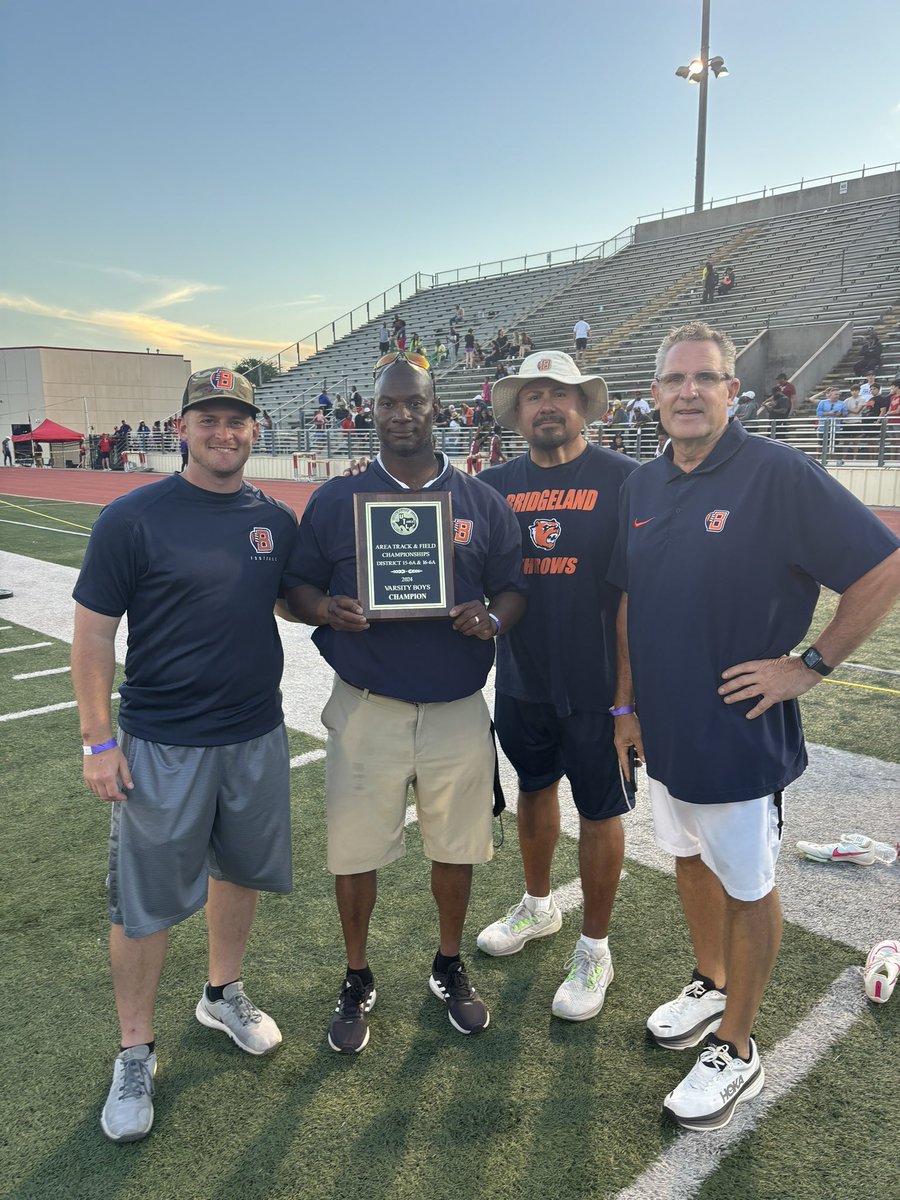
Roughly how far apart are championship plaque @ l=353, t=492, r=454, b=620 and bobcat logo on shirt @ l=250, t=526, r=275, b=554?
0.87 feet

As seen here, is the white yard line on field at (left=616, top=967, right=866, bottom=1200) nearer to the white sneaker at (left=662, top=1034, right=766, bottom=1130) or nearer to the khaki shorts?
the white sneaker at (left=662, top=1034, right=766, bottom=1130)

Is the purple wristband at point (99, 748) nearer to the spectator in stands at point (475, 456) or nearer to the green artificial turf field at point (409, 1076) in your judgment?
the green artificial turf field at point (409, 1076)

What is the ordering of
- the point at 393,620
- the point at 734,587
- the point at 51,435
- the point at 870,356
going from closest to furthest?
the point at 734,587 < the point at 393,620 < the point at 870,356 < the point at 51,435

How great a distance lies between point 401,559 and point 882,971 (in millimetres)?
2050

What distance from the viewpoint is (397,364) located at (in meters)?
2.57

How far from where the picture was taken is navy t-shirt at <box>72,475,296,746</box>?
2.29 metres

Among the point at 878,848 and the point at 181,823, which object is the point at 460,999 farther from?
the point at 878,848

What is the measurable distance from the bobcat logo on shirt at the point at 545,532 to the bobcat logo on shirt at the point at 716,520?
654 millimetres

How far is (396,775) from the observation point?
8.73 ft

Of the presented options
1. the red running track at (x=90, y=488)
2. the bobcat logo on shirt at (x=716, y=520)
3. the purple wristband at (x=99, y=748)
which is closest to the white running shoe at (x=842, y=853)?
the bobcat logo on shirt at (x=716, y=520)

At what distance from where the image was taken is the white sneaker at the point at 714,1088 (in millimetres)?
2203

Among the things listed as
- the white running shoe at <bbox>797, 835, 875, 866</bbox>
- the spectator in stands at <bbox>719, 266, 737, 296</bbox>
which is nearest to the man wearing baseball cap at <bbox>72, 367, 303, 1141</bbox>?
the white running shoe at <bbox>797, 835, 875, 866</bbox>

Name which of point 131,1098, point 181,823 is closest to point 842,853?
point 181,823

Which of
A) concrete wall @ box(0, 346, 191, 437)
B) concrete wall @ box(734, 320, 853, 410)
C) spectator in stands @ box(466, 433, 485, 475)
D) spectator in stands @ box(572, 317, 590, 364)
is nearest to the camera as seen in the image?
spectator in stands @ box(466, 433, 485, 475)
